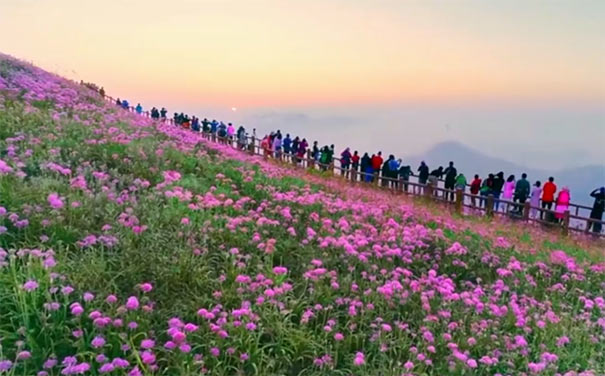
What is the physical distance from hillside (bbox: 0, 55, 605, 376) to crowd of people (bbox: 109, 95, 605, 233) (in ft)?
25.3

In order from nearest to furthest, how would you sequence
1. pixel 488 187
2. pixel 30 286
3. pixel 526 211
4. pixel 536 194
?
pixel 30 286
pixel 526 211
pixel 536 194
pixel 488 187

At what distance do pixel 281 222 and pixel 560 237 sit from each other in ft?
31.5

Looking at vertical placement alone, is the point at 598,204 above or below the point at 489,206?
above

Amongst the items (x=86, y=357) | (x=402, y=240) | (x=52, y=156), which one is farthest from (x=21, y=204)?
(x=402, y=240)

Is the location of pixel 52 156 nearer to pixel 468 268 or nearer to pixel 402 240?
pixel 402 240

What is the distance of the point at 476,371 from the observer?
4.30m

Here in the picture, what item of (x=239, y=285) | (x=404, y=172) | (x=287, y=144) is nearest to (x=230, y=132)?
(x=287, y=144)

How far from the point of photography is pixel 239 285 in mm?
4660

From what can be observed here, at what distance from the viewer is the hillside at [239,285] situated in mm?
3619

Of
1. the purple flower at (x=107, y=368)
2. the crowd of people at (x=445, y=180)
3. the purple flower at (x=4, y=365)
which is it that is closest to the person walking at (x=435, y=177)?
the crowd of people at (x=445, y=180)

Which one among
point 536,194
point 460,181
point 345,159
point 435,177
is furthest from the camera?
point 345,159

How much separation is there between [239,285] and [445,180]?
14660 mm

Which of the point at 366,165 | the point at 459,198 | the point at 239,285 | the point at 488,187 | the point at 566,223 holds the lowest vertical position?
the point at 566,223

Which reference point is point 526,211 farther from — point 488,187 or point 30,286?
point 30,286
